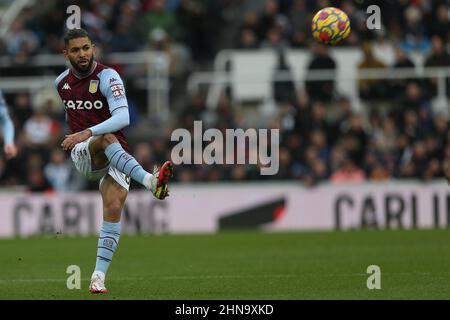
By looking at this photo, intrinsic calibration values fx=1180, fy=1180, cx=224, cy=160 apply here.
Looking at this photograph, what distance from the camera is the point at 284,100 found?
2480 cm

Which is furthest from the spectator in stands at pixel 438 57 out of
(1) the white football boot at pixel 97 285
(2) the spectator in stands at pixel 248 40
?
(1) the white football boot at pixel 97 285

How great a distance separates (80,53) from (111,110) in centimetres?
61

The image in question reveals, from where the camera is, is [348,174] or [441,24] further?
[441,24]

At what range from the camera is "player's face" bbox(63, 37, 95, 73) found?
11.0m

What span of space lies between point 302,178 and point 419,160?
2273mm

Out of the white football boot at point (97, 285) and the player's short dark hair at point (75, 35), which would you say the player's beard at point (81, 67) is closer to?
the player's short dark hair at point (75, 35)

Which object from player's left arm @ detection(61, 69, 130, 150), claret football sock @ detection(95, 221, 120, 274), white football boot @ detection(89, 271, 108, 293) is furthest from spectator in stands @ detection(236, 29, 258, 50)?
white football boot @ detection(89, 271, 108, 293)

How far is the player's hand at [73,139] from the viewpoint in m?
10.5

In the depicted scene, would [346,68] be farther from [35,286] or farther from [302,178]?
[35,286]

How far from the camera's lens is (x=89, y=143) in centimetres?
1112

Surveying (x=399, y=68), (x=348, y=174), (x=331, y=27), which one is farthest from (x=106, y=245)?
(x=399, y=68)

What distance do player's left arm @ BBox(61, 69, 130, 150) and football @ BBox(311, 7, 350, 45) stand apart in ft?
14.8

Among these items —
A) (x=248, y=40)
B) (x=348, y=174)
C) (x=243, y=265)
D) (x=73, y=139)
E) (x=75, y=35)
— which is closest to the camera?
(x=73, y=139)

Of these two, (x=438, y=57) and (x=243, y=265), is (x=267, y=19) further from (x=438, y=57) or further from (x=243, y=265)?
(x=243, y=265)
